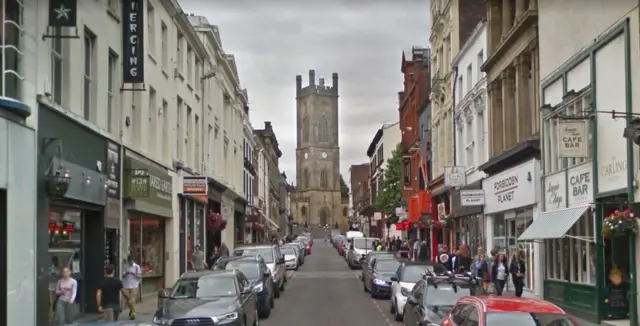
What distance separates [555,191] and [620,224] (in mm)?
6235

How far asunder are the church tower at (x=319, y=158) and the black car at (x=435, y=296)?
144 meters

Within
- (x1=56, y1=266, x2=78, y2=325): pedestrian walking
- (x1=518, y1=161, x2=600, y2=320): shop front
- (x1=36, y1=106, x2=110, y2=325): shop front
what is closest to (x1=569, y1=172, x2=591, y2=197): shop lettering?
(x1=518, y1=161, x2=600, y2=320): shop front

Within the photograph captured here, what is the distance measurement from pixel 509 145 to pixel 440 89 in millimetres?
16191

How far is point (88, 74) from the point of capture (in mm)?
21250

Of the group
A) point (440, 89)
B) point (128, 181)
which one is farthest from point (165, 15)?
point (440, 89)

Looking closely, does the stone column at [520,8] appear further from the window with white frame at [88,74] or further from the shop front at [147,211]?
the window with white frame at [88,74]

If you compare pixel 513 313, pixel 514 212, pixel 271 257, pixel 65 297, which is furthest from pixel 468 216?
pixel 513 313

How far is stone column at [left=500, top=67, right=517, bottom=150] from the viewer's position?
29234mm

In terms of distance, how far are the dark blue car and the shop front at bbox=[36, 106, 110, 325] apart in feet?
12.6

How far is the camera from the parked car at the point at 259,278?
2241 centimetres

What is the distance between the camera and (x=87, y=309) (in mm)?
21312

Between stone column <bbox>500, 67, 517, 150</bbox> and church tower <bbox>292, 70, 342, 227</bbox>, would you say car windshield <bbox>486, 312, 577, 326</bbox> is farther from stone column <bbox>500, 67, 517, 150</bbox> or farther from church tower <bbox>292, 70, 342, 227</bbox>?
church tower <bbox>292, 70, 342, 227</bbox>

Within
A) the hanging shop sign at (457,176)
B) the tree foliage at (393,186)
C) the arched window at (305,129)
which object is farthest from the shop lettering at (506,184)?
the arched window at (305,129)

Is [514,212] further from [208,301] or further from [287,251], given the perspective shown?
[287,251]
